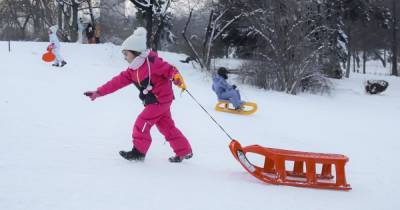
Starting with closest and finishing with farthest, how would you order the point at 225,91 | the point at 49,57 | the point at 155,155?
the point at 155,155 < the point at 225,91 < the point at 49,57

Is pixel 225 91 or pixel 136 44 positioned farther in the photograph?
pixel 225 91

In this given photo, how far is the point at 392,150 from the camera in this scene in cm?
786

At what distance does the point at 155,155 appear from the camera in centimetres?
550

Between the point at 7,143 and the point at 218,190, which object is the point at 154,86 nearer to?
the point at 218,190

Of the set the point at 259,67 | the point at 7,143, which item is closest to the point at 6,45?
the point at 259,67

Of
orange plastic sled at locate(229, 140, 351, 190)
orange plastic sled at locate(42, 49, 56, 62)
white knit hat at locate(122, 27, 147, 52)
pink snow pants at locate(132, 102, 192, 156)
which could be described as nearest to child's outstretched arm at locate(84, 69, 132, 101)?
white knit hat at locate(122, 27, 147, 52)

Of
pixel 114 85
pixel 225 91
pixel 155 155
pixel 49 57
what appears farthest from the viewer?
pixel 49 57

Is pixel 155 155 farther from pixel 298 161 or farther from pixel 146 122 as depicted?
pixel 298 161

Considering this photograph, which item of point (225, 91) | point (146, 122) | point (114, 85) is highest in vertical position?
point (114, 85)

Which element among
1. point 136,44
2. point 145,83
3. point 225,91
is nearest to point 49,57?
point 225,91

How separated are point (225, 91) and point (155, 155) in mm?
5506

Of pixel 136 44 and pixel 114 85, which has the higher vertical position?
pixel 136 44

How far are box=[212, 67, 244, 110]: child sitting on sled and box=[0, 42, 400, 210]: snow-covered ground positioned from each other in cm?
72

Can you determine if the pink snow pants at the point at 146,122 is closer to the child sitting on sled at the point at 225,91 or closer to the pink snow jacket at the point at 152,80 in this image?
the pink snow jacket at the point at 152,80
